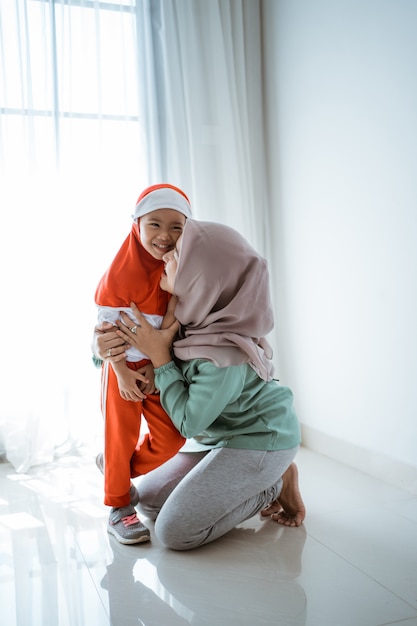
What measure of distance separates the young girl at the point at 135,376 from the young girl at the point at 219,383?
68 millimetres

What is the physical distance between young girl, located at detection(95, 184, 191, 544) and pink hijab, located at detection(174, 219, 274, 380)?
143 millimetres

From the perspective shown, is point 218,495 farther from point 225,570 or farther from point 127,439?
point 127,439

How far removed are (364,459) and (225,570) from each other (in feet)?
3.44

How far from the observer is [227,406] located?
5.98ft

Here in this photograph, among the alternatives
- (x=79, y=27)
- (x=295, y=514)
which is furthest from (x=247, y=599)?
(x=79, y=27)

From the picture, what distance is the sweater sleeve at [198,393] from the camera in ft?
5.58

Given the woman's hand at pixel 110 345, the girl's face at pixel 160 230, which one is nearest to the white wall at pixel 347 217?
the girl's face at pixel 160 230

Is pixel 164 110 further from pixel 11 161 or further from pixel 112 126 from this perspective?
Answer: pixel 11 161

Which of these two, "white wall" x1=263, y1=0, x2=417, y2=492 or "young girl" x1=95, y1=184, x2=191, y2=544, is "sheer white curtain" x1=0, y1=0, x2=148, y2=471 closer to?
"white wall" x1=263, y1=0, x2=417, y2=492

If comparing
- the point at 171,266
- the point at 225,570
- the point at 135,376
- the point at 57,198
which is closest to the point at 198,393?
the point at 135,376

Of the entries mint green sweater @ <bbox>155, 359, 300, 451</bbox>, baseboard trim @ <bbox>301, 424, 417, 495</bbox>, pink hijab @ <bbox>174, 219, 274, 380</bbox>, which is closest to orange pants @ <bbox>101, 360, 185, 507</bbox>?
mint green sweater @ <bbox>155, 359, 300, 451</bbox>

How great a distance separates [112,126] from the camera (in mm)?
2938

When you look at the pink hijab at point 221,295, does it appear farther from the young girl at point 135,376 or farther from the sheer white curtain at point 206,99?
the sheer white curtain at point 206,99

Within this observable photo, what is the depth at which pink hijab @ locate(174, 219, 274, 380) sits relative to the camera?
1.73 m
